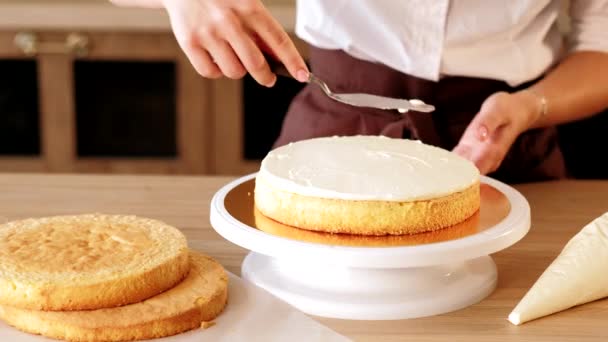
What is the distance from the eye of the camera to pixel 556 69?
62.3 inches

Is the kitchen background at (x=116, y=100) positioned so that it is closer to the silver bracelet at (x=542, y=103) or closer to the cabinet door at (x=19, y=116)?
the cabinet door at (x=19, y=116)

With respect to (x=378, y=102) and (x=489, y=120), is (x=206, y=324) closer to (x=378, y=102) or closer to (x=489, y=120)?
(x=378, y=102)

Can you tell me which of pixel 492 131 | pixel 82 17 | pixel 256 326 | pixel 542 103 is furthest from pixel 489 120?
pixel 82 17

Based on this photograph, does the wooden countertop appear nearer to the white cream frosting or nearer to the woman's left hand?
the woman's left hand

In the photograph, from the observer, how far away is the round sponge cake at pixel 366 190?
39.0 inches

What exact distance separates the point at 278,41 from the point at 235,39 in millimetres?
51

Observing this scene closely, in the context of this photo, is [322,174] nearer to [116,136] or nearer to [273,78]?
[273,78]

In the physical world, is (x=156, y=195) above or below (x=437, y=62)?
below

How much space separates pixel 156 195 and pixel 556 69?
2.22 feet

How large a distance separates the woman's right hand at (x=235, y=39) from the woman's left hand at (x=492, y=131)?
326mm

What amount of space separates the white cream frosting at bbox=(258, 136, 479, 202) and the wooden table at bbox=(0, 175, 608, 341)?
13cm

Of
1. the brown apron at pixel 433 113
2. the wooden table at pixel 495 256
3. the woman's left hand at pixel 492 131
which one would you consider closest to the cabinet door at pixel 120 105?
the brown apron at pixel 433 113

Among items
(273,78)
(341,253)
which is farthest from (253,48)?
(341,253)

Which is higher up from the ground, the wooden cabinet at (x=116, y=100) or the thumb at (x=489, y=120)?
the thumb at (x=489, y=120)
